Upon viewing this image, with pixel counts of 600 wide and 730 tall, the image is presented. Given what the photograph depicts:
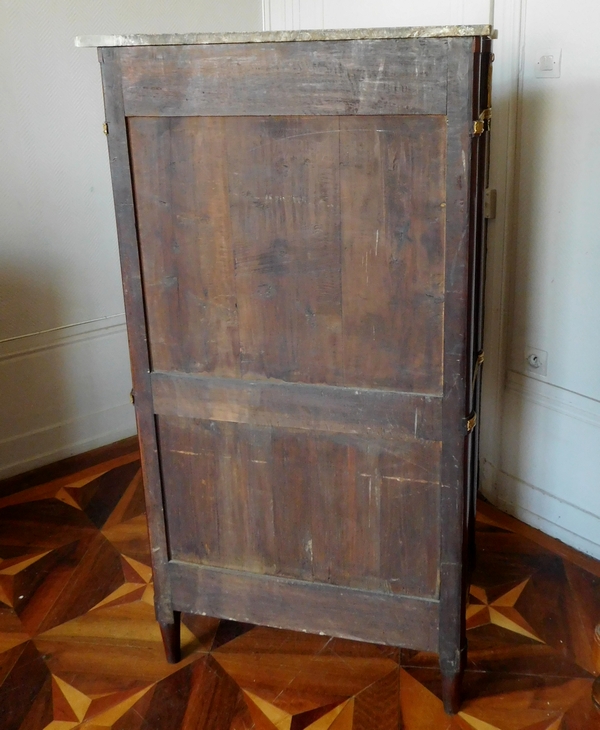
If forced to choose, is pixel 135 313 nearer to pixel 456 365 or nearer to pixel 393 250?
pixel 393 250

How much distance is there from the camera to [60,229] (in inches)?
104

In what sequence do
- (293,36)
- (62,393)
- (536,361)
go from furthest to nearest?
(62,393)
(536,361)
(293,36)

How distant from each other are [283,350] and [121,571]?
3.47ft

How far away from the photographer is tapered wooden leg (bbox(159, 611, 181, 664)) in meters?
1.74

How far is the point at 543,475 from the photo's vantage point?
221 cm

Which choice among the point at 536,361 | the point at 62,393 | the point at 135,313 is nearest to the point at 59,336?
the point at 62,393

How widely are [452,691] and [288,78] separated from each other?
1.28m

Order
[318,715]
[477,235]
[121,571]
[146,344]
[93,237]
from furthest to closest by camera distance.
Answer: [93,237] < [121,571] < [318,715] < [146,344] < [477,235]

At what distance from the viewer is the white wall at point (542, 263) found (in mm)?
1875

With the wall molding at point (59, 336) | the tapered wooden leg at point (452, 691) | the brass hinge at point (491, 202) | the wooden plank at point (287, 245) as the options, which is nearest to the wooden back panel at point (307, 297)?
the wooden plank at point (287, 245)

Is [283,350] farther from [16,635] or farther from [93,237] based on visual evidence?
[93,237]

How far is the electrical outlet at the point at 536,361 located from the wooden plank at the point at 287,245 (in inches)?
36.5

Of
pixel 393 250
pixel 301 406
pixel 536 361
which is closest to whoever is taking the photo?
pixel 393 250

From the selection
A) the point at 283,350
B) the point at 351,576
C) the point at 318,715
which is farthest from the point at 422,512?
the point at 318,715
